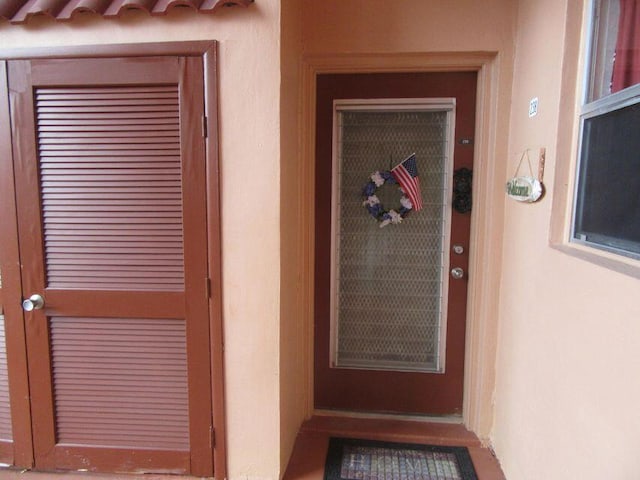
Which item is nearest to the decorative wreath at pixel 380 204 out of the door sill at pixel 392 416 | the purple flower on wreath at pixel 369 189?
the purple flower on wreath at pixel 369 189

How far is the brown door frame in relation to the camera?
1.47m

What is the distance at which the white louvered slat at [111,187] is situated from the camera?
153 cm

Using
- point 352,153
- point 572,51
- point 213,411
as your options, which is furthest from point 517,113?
point 213,411

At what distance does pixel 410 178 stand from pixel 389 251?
16.6 inches

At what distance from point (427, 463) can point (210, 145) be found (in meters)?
1.82

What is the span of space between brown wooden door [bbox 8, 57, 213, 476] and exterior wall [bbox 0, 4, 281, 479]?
10cm

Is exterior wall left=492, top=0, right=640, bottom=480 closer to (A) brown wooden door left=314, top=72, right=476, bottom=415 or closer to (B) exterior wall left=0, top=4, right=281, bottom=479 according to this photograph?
(A) brown wooden door left=314, top=72, right=476, bottom=415

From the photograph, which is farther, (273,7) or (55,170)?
(55,170)

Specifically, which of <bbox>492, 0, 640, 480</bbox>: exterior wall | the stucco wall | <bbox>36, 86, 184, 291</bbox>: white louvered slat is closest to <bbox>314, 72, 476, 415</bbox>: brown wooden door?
the stucco wall

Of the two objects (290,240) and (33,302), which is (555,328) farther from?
(33,302)

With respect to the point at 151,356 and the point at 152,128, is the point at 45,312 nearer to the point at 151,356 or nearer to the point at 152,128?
the point at 151,356

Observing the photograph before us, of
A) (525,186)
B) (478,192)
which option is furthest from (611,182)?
(478,192)

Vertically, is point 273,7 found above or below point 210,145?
above

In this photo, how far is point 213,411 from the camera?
162 cm
